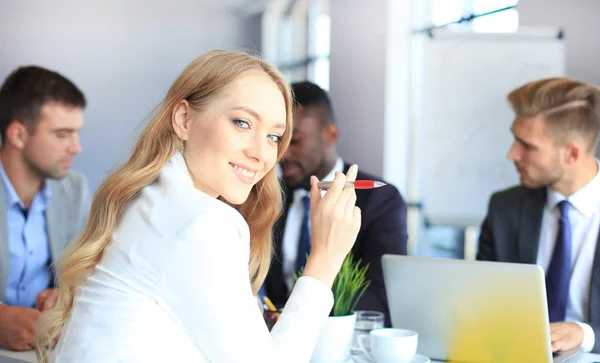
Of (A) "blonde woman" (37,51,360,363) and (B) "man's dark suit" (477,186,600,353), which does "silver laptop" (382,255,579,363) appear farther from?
(B) "man's dark suit" (477,186,600,353)

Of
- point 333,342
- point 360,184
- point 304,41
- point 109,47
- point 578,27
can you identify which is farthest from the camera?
point 304,41

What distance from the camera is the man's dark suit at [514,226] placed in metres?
2.82

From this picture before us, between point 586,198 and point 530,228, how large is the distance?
0.24 meters

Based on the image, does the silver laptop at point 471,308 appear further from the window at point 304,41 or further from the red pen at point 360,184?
the window at point 304,41

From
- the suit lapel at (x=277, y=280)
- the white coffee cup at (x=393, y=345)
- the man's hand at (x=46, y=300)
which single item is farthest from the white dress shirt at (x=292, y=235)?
the white coffee cup at (x=393, y=345)

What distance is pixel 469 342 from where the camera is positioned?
1.73 meters

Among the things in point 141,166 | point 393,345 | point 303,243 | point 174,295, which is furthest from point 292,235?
point 174,295

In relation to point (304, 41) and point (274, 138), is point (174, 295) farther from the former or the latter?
point (304, 41)

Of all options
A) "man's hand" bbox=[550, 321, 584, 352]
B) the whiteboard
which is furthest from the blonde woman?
the whiteboard

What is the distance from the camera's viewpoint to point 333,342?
69.7 inches

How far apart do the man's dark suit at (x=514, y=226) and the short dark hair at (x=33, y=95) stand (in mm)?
1949

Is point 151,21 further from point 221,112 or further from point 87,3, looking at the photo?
point 221,112

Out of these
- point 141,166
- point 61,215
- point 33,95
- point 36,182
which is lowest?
point 61,215

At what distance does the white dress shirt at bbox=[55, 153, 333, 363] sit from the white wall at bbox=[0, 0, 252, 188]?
16.6ft
